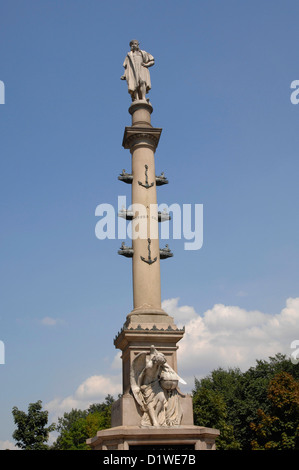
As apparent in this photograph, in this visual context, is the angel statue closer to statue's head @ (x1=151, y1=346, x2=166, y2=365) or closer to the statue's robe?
statue's head @ (x1=151, y1=346, x2=166, y2=365)

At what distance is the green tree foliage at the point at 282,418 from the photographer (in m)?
35.8

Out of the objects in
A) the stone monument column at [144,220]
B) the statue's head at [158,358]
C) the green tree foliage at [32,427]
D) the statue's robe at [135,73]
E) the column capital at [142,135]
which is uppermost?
the statue's robe at [135,73]

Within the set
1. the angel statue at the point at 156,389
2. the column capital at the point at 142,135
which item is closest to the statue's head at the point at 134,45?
the column capital at the point at 142,135

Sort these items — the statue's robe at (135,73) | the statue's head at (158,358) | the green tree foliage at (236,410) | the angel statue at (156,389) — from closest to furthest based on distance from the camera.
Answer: the angel statue at (156,389) < the statue's head at (158,358) < the statue's robe at (135,73) < the green tree foliage at (236,410)

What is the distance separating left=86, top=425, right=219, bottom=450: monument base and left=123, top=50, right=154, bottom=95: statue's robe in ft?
44.3

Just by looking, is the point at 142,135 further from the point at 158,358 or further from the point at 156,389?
the point at 156,389

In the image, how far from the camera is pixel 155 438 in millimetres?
15492

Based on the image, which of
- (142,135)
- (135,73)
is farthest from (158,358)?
(135,73)

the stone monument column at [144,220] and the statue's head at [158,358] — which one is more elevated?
the stone monument column at [144,220]

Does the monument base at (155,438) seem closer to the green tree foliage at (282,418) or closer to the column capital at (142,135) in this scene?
the column capital at (142,135)

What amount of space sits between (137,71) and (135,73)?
124 mm

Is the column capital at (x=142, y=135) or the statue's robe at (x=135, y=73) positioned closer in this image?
the column capital at (x=142, y=135)

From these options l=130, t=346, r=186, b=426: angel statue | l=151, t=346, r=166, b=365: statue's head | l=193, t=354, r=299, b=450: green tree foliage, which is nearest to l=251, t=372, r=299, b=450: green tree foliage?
l=193, t=354, r=299, b=450: green tree foliage
